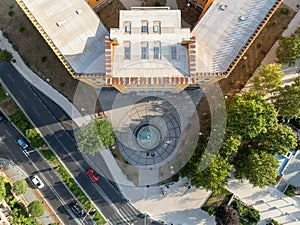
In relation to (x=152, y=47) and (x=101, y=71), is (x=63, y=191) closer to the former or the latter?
(x=101, y=71)

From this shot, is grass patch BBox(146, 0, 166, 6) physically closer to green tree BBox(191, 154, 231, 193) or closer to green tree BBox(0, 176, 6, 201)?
green tree BBox(191, 154, 231, 193)

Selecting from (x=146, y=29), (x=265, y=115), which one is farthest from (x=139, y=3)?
→ (x=265, y=115)

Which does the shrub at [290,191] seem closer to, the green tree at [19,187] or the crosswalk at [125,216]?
the crosswalk at [125,216]

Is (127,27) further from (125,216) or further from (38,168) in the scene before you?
(125,216)

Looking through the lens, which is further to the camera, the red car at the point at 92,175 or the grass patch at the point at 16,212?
the red car at the point at 92,175

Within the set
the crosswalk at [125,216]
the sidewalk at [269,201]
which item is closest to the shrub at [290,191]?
the sidewalk at [269,201]

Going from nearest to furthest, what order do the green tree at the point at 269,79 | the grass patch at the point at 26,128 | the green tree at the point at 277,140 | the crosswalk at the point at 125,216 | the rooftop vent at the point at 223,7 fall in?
the rooftop vent at the point at 223,7, the green tree at the point at 269,79, the green tree at the point at 277,140, the grass patch at the point at 26,128, the crosswalk at the point at 125,216

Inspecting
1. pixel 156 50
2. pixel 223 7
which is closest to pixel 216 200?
pixel 156 50
